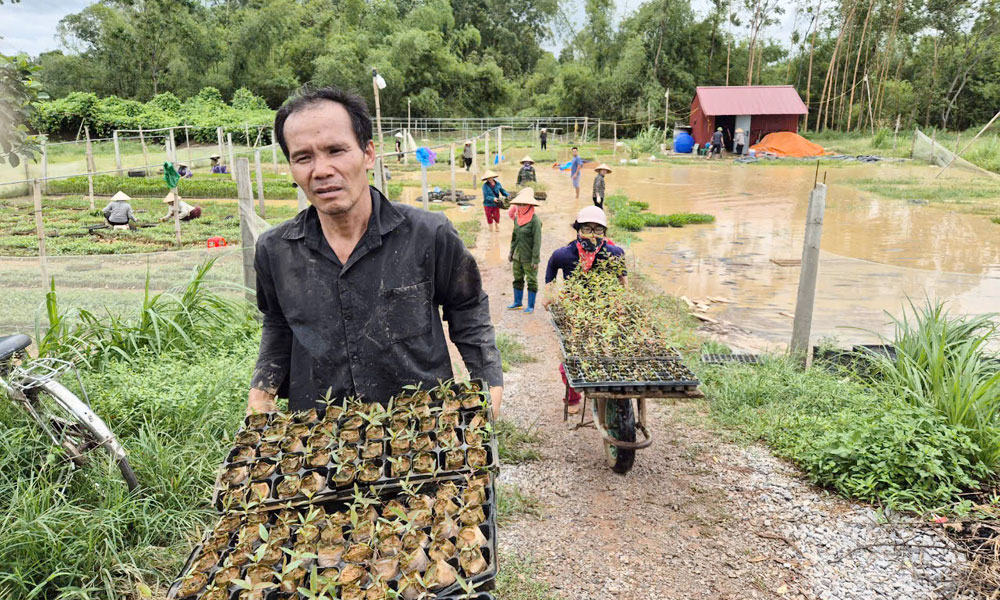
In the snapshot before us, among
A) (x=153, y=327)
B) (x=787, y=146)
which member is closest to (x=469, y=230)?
(x=153, y=327)

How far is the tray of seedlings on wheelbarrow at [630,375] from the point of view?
3754 millimetres

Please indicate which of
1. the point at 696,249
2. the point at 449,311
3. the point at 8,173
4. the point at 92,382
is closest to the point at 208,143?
the point at 8,173

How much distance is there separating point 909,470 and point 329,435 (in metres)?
3.60

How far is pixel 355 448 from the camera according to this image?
174 cm

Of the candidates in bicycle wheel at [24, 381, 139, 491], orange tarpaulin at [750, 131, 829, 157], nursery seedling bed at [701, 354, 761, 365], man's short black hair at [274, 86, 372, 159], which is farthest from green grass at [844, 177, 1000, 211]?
bicycle wheel at [24, 381, 139, 491]

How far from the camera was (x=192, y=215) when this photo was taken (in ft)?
49.2

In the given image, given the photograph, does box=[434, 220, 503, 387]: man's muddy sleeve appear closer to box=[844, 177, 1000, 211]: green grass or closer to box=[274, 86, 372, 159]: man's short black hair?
box=[274, 86, 372, 159]: man's short black hair

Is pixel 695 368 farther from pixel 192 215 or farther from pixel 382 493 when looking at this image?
pixel 192 215

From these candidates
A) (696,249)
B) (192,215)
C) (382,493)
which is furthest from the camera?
(192,215)

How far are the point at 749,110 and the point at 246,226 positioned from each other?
3274 cm

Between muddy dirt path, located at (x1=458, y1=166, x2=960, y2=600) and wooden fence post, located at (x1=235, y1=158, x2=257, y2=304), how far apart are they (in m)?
2.84

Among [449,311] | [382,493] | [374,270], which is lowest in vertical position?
[382,493]

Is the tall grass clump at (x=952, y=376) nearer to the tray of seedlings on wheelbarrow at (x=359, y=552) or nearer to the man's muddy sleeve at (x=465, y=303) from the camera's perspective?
the man's muddy sleeve at (x=465, y=303)

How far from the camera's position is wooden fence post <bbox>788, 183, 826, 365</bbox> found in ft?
18.3
